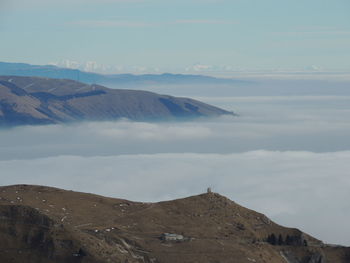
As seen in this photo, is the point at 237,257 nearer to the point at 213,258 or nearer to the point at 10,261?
the point at 213,258

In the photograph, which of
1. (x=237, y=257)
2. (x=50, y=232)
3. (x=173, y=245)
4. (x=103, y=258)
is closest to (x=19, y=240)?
(x=50, y=232)

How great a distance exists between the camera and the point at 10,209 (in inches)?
7485

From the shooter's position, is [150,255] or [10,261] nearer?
[10,261]

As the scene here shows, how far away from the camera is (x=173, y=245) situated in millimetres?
194750

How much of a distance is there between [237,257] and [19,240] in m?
51.3

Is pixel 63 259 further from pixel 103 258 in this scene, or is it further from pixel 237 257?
pixel 237 257

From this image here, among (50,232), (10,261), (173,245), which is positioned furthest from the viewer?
(173,245)

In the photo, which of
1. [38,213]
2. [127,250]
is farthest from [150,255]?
[38,213]

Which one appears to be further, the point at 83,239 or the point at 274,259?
the point at 274,259

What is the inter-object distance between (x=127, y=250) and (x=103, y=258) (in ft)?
39.4

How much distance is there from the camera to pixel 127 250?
184500 millimetres

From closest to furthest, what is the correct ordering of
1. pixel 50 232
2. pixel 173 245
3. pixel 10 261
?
pixel 10 261, pixel 50 232, pixel 173 245

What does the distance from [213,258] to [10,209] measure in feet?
162

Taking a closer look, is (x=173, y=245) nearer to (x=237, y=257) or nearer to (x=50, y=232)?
(x=237, y=257)
